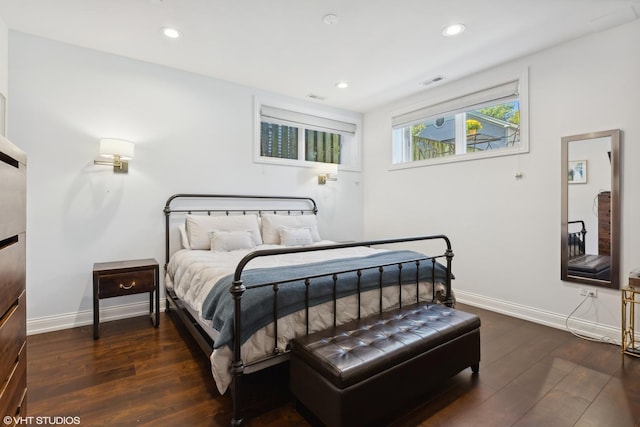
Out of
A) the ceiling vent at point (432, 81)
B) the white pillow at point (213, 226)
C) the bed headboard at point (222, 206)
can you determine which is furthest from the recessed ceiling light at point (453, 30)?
the white pillow at point (213, 226)

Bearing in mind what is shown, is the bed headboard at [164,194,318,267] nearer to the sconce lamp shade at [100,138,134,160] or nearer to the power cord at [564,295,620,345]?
the sconce lamp shade at [100,138,134,160]

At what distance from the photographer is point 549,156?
3.06 m

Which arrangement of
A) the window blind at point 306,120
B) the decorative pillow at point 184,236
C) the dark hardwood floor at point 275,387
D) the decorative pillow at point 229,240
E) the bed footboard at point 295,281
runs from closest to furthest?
the bed footboard at point 295,281 → the dark hardwood floor at point 275,387 → the decorative pillow at point 229,240 → the decorative pillow at point 184,236 → the window blind at point 306,120

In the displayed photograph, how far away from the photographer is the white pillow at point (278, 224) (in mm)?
3740

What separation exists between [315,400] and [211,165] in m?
2.91

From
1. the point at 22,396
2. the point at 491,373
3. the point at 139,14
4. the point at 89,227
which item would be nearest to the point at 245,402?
the point at 22,396

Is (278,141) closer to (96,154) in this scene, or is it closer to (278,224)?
(278,224)

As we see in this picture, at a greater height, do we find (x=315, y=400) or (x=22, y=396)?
(x=22, y=396)

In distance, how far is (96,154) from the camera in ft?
10.1

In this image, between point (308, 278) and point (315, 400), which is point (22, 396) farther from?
point (308, 278)

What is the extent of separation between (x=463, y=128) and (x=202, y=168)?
3.18 metres

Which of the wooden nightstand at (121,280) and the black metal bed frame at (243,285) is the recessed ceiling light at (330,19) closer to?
the black metal bed frame at (243,285)

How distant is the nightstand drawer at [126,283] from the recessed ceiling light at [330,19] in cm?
267

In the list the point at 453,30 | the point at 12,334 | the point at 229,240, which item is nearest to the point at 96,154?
the point at 229,240
